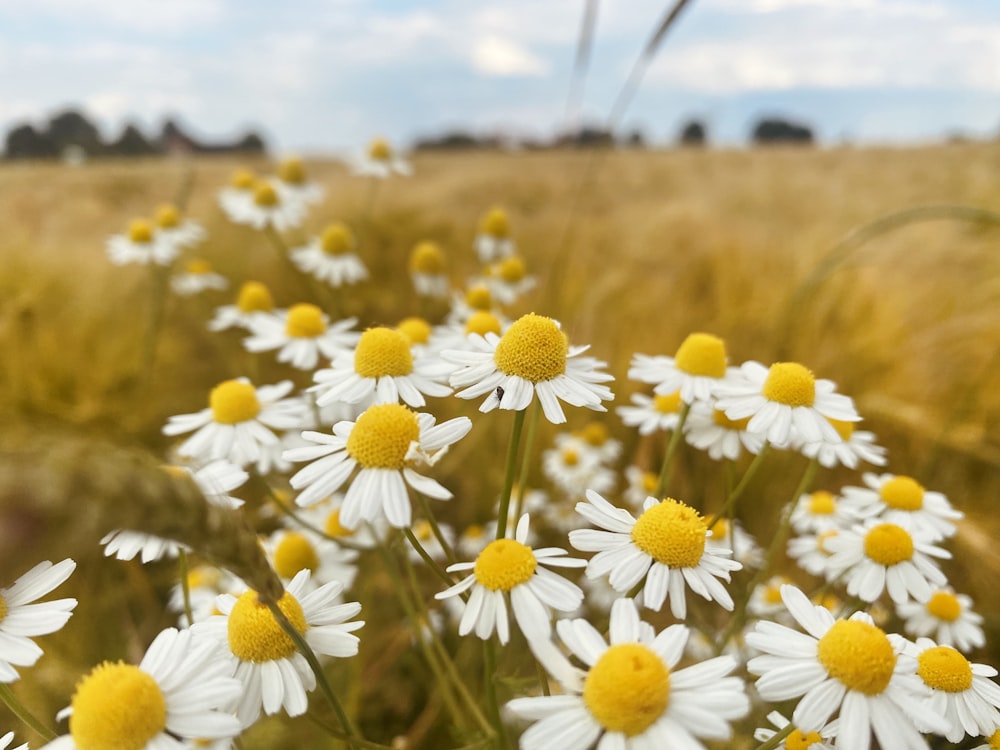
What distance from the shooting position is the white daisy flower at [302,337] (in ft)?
4.07

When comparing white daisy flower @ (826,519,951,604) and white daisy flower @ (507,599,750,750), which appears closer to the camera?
white daisy flower @ (507,599,750,750)

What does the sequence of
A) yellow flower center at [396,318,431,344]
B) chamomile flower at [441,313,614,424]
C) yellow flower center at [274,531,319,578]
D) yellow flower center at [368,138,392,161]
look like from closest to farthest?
chamomile flower at [441,313,614,424] → yellow flower center at [274,531,319,578] → yellow flower center at [396,318,431,344] → yellow flower center at [368,138,392,161]

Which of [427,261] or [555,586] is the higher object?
[555,586]

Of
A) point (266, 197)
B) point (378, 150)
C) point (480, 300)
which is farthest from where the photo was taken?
point (378, 150)

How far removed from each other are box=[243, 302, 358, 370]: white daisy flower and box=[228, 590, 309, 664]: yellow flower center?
66cm

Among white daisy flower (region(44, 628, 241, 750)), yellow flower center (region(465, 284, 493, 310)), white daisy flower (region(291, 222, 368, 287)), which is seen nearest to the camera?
white daisy flower (region(44, 628, 241, 750))

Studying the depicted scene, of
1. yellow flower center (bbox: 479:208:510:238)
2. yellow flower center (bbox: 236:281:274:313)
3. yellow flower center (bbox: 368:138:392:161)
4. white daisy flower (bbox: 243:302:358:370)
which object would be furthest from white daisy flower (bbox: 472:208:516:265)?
white daisy flower (bbox: 243:302:358:370)

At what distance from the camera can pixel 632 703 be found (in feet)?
1.60

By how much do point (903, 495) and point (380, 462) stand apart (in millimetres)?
796

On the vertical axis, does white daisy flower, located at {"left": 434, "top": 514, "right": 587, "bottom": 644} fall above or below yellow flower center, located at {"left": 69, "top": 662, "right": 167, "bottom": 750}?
above

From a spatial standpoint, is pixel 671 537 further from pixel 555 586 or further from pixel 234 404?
pixel 234 404

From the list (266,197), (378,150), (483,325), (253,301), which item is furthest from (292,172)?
(483,325)

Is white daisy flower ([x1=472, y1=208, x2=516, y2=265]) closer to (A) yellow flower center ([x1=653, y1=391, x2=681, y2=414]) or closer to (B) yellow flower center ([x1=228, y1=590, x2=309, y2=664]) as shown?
(A) yellow flower center ([x1=653, y1=391, x2=681, y2=414])

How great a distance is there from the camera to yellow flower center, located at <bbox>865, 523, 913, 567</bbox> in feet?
2.91
